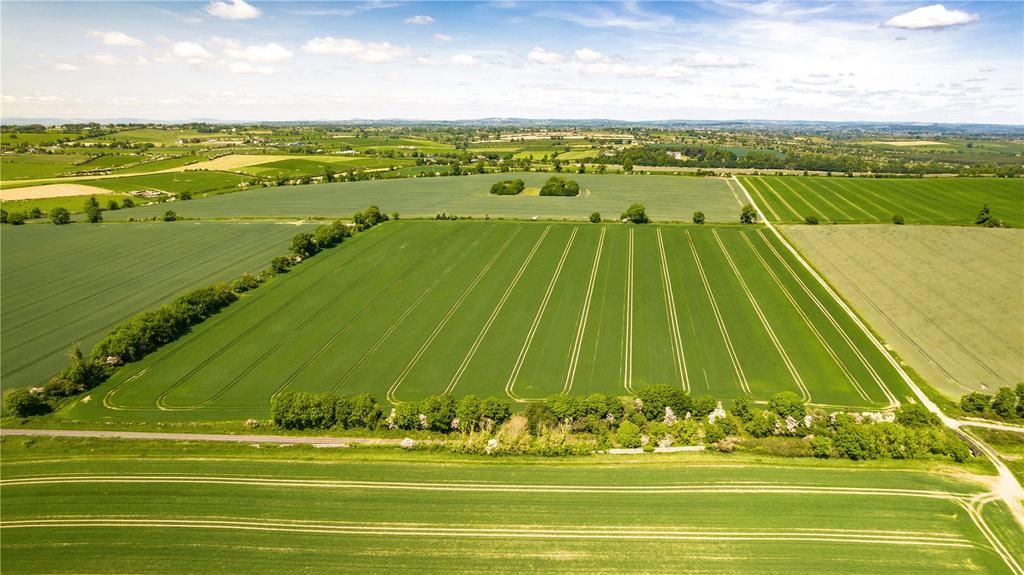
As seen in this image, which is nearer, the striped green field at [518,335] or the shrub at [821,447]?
the shrub at [821,447]

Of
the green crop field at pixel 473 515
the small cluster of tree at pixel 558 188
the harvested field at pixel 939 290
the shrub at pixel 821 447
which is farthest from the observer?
the small cluster of tree at pixel 558 188

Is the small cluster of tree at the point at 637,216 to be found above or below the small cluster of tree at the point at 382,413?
above

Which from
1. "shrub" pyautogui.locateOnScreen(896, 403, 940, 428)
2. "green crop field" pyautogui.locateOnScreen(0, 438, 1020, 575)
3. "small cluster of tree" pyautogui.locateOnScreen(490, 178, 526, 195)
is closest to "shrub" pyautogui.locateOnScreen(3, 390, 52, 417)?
"green crop field" pyautogui.locateOnScreen(0, 438, 1020, 575)

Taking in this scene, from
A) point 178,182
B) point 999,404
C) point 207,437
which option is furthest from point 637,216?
point 178,182

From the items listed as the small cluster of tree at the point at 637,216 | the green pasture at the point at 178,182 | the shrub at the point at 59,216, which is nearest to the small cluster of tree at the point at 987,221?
the small cluster of tree at the point at 637,216

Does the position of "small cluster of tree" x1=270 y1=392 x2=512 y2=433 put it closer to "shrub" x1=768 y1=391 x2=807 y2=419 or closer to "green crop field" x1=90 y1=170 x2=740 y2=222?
"shrub" x1=768 y1=391 x2=807 y2=419

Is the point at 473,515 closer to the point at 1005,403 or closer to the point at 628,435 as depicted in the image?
the point at 628,435

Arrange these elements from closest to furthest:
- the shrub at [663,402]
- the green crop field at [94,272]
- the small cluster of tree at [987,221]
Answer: the shrub at [663,402]
the green crop field at [94,272]
the small cluster of tree at [987,221]

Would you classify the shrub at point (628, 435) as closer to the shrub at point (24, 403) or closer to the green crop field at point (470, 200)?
the shrub at point (24, 403)
